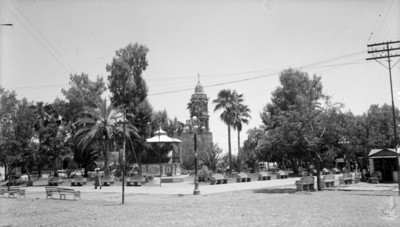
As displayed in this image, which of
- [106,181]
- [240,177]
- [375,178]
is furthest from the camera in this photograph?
[240,177]

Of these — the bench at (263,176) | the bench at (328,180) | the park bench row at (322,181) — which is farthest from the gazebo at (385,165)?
the bench at (263,176)

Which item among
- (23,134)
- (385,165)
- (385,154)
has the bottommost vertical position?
(385,165)

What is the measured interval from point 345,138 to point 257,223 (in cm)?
1427

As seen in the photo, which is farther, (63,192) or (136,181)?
(136,181)

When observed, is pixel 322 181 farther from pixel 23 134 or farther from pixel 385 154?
pixel 23 134

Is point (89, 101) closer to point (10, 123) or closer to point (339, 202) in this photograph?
point (10, 123)

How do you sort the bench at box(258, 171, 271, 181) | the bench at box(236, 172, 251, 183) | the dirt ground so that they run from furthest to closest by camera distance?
the bench at box(258, 171, 271, 181) < the bench at box(236, 172, 251, 183) < the dirt ground

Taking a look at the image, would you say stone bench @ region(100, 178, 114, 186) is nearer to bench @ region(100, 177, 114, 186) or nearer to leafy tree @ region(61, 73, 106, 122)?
bench @ region(100, 177, 114, 186)

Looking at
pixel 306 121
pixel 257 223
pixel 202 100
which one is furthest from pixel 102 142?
pixel 202 100

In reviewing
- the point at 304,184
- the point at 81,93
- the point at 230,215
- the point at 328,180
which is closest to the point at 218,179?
the point at 328,180

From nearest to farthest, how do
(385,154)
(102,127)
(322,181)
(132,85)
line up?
(322,181), (385,154), (102,127), (132,85)

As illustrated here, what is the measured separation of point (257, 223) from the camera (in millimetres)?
A: 10875

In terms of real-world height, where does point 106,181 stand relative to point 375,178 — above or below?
above

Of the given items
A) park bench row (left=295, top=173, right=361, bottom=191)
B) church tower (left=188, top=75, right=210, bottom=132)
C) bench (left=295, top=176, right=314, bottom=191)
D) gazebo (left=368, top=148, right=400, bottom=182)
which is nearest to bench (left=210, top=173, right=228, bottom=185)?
park bench row (left=295, top=173, right=361, bottom=191)
